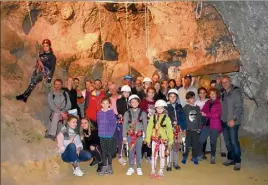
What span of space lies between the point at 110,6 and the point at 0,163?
8.76 m

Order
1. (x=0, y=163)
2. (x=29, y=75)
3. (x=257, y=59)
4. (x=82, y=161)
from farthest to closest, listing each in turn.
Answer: (x=29, y=75) → (x=257, y=59) → (x=82, y=161) → (x=0, y=163)

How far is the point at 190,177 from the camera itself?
7.06 meters

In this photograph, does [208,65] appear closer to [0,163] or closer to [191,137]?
[191,137]

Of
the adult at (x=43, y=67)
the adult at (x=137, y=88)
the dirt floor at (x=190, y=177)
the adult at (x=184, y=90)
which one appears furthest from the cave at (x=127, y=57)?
the adult at (x=137, y=88)

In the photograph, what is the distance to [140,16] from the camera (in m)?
13.4

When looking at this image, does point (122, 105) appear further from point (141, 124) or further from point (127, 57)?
point (127, 57)

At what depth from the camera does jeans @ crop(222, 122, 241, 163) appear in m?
7.47

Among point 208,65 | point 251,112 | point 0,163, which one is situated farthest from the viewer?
point 208,65

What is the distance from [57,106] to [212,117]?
359 cm

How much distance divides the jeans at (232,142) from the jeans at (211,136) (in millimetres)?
226

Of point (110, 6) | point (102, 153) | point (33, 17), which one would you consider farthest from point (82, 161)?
point (110, 6)

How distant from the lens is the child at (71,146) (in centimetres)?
699

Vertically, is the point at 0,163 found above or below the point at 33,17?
below

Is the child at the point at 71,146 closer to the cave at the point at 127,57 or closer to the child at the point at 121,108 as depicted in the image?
the cave at the point at 127,57
